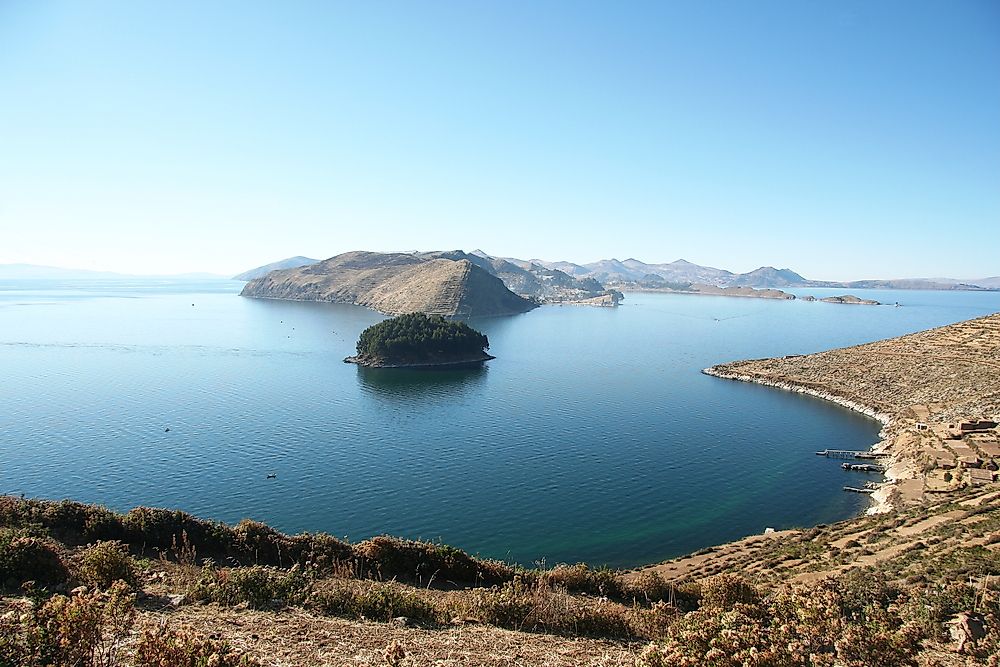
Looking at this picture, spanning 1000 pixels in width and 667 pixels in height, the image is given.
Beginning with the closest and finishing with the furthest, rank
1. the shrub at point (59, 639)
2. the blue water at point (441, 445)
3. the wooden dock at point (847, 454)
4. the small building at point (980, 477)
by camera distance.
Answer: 1. the shrub at point (59, 639)
2. the blue water at point (441, 445)
3. the small building at point (980, 477)
4. the wooden dock at point (847, 454)

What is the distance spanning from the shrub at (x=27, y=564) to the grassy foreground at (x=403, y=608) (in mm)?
27

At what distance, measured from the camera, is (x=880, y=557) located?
22.1m

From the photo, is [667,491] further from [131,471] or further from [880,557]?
[131,471]

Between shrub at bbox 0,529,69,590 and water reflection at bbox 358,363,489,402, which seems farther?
water reflection at bbox 358,363,489,402

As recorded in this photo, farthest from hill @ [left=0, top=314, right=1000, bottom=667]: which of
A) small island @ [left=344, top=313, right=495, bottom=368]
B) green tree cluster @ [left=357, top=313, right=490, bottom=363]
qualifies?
green tree cluster @ [left=357, top=313, right=490, bottom=363]

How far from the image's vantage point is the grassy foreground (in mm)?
6945

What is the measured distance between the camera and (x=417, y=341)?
83.8 m

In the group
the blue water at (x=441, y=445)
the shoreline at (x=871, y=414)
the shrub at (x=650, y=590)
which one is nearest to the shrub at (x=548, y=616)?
the shrub at (x=650, y=590)

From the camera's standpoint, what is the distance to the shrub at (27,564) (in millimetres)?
11093

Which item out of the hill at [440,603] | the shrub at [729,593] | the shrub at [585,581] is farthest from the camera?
the shrub at [585,581]

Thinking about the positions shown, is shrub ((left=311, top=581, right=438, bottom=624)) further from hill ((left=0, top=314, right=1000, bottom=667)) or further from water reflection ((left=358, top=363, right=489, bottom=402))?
water reflection ((left=358, top=363, right=489, bottom=402))

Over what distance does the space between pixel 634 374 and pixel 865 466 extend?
125 ft

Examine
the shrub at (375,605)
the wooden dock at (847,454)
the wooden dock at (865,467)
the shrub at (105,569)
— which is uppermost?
the shrub at (105,569)

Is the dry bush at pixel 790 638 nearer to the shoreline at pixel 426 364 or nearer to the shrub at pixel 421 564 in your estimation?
the shrub at pixel 421 564
